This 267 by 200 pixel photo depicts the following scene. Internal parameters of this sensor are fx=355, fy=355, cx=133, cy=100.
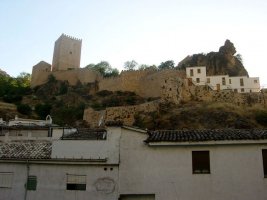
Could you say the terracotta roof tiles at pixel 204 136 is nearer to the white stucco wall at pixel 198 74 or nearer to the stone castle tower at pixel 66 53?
the white stucco wall at pixel 198 74

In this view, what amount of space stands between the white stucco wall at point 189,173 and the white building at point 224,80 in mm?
55197

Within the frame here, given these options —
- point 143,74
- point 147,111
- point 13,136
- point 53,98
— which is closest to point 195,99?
point 147,111

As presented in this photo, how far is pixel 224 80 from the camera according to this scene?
242ft

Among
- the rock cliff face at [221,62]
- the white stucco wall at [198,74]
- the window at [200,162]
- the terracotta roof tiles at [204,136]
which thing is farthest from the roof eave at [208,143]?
the rock cliff face at [221,62]

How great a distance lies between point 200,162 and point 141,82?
192ft

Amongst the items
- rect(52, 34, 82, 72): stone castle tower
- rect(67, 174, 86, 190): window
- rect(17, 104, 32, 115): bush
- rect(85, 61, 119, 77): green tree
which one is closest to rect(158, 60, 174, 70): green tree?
rect(85, 61, 119, 77): green tree

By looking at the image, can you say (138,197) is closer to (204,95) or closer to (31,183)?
(31,183)

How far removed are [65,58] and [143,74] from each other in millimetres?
28798

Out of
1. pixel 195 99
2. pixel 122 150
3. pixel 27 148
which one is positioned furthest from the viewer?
Answer: pixel 195 99

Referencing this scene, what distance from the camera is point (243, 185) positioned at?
17203 mm

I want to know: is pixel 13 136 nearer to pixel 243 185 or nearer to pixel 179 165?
pixel 179 165

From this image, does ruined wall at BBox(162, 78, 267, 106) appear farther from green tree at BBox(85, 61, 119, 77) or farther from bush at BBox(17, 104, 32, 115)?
green tree at BBox(85, 61, 119, 77)

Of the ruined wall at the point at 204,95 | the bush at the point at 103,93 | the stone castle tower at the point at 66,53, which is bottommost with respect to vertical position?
the ruined wall at the point at 204,95

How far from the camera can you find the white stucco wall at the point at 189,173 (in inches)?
679
